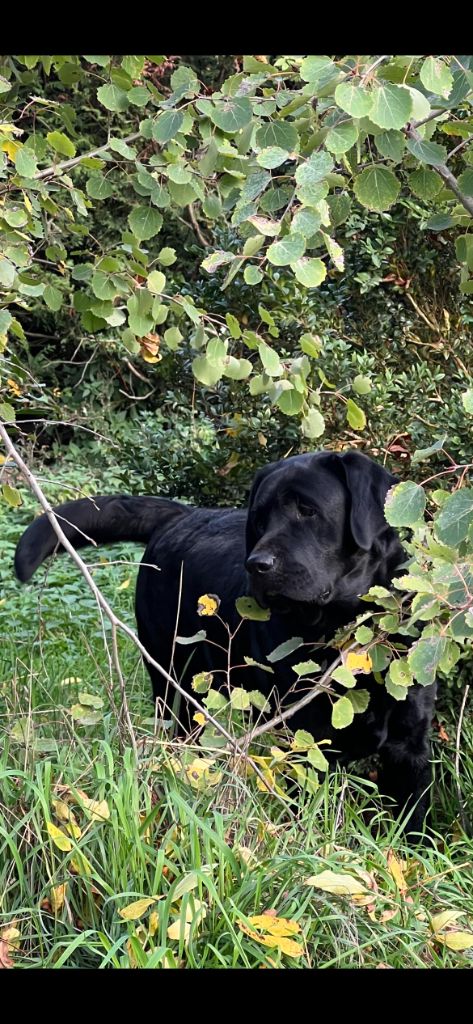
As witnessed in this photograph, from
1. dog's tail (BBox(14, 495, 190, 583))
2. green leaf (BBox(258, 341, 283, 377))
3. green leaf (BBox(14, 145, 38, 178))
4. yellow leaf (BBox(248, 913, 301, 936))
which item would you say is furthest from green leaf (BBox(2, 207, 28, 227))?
yellow leaf (BBox(248, 913, 301, 936))

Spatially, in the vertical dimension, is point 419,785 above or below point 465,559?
below

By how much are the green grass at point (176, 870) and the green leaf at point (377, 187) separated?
4.77 feet

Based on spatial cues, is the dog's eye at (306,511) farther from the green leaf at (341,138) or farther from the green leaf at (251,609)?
the green leaf at (341,138)

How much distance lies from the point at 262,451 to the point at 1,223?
175 centimetres

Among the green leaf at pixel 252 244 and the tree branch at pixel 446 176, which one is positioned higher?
the tree branch at pixel 446 176

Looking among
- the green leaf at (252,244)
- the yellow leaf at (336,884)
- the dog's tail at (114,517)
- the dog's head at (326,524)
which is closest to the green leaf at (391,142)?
the green leaf at (252,244)

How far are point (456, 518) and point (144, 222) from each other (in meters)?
1.38

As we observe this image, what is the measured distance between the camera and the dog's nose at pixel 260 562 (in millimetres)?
3506

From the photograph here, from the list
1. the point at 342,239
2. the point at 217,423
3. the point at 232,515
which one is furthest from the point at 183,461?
the point at 342,239

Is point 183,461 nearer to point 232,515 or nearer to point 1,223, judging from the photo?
point 232,515

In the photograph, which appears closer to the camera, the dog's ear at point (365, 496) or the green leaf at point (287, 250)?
the green leaf at point (287, 250)

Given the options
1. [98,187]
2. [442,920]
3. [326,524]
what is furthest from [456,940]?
[98,187]

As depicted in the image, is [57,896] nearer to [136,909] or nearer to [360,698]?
[136,909]

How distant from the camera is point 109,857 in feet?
9.16
